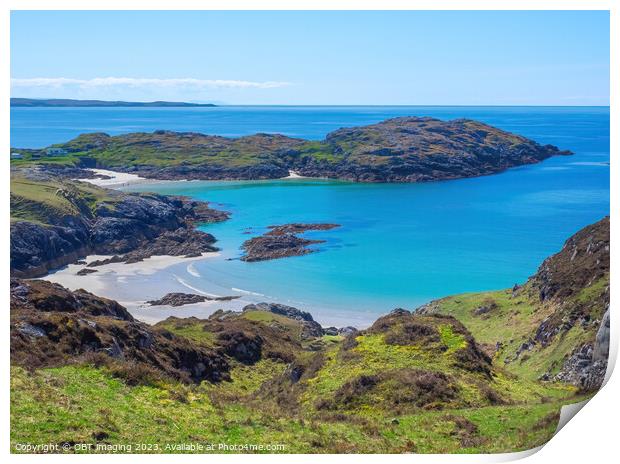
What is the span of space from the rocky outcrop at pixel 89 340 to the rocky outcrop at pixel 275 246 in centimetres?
4528

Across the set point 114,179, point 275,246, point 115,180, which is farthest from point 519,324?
point 114,179

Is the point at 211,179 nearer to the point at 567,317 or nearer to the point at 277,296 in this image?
the point at 277,296

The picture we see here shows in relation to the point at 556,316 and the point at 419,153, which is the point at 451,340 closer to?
the point at 556,316

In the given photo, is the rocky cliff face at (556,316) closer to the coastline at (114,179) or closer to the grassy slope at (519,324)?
the grassy slope at (519,324)

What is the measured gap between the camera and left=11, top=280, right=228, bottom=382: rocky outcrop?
2219 centimetres

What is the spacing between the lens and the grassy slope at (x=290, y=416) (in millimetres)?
17625

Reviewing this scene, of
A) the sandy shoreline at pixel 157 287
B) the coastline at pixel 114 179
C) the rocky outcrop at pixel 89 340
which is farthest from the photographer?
the coastline at pixel 114 179

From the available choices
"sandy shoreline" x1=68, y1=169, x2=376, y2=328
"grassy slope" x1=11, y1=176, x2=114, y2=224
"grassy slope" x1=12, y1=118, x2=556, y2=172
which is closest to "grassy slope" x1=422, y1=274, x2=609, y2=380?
"sandy shoreline" x1=68, y1=169, x2=376, y2=328

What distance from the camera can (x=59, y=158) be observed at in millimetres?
152250

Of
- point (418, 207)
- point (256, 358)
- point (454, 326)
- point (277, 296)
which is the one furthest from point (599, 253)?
point (418, 207)

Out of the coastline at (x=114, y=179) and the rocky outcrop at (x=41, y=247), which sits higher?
the coastline at (x=114, y=179)

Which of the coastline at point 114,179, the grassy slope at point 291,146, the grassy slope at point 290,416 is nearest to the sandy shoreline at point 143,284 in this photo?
the grassy slope at point 290,416

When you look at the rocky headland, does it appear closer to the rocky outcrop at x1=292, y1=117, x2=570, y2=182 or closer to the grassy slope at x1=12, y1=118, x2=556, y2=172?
the grassy slope at x1=12, y1=118, x2=556, y2=172

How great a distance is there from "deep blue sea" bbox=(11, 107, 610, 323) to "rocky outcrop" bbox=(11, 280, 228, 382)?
90.7 feet
